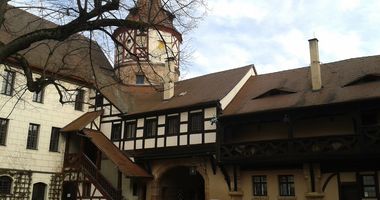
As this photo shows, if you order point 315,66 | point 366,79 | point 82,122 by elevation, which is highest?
point 315,66

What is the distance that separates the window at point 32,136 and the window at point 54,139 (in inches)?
35.0

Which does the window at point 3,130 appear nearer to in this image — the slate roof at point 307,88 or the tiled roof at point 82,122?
the tiled roof at point 82,122

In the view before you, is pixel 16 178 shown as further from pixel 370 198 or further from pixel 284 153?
pixel 370 198

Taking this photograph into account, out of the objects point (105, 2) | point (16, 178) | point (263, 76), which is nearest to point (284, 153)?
point (263, 76)

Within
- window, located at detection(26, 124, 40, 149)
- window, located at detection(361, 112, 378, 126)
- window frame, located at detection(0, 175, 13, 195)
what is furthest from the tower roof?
window, located at detection(26, 124, 40, 149)

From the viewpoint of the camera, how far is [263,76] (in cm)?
2188

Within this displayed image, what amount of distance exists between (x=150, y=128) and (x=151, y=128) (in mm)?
71

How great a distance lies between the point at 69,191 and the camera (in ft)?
70.5

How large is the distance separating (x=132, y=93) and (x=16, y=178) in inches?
340

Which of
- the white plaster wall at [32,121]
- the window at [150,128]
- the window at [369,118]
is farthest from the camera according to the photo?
the window at [150,128]

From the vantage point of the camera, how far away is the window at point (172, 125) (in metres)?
20.2

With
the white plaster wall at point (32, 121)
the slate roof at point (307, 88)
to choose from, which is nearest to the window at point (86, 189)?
the white plaster wall at point (32, 121)

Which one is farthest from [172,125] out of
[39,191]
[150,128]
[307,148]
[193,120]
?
[39,191]

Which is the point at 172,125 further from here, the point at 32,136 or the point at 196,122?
the point at 32,136
